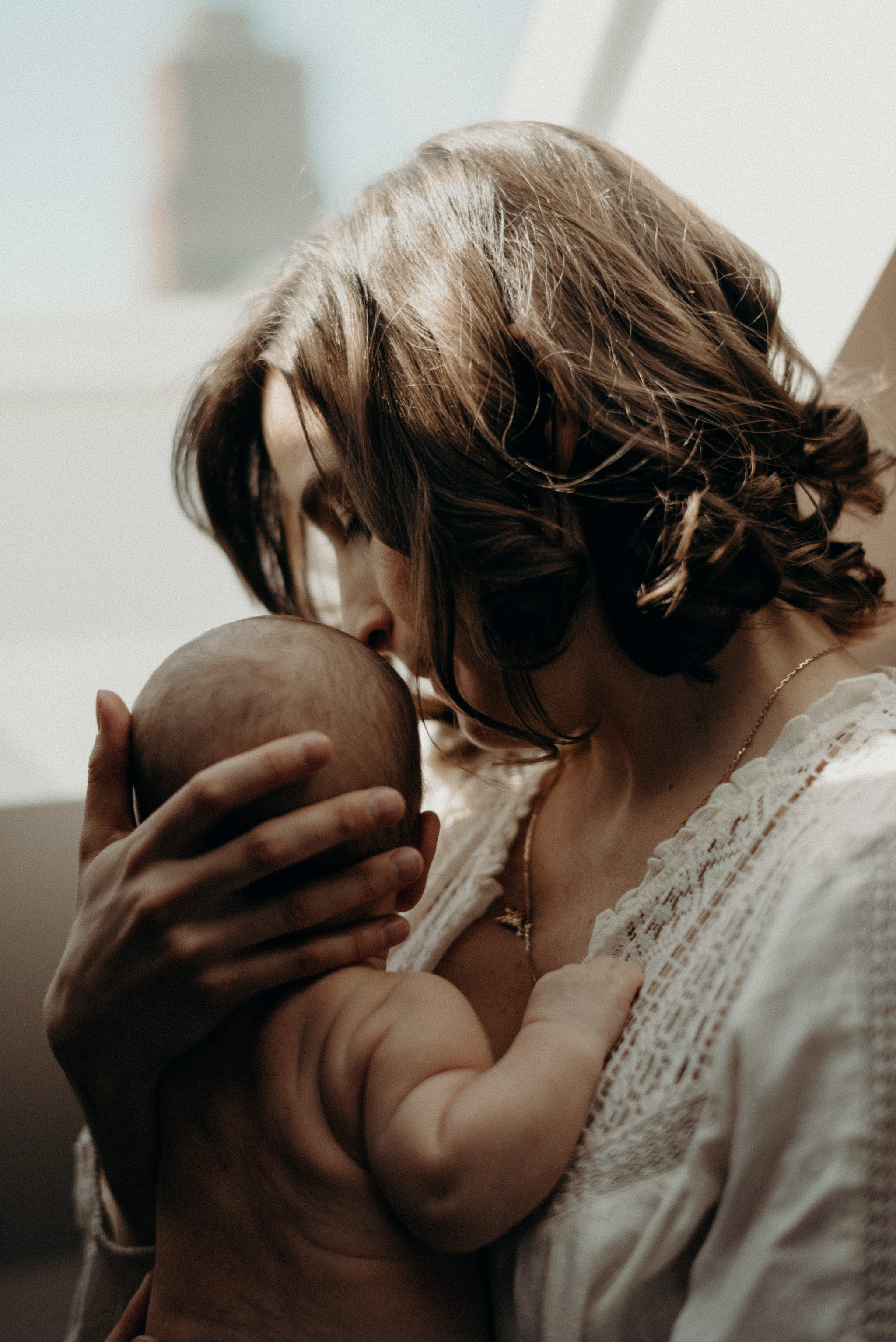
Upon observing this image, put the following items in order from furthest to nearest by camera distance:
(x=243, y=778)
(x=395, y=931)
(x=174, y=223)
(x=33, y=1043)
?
(x=174, y=223) < (x=33, y=1043) < (x=395, y=931) < (x=243, y=778)

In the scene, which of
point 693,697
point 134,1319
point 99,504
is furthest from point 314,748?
point 99,504

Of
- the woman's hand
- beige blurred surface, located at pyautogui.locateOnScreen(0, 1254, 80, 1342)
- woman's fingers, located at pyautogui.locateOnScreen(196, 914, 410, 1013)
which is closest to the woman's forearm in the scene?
the woman's hand

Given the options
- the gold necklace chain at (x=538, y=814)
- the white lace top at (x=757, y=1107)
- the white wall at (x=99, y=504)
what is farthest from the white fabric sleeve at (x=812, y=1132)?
the white wall at (x=99, y=504)

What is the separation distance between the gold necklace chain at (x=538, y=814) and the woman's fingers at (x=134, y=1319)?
42 centimetres

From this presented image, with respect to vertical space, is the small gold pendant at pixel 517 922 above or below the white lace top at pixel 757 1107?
below

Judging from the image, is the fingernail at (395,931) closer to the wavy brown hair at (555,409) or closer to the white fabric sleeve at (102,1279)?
the wavy brown hair at (555,409)

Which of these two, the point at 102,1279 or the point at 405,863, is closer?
the point at 405,863

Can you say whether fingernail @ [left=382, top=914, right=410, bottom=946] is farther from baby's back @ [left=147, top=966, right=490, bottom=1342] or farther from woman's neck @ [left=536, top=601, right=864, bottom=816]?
woman's neck @ [left=536, top=601, right=864, bottom=816]

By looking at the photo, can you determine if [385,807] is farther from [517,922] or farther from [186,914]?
[517,922]

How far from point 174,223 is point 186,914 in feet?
4.09

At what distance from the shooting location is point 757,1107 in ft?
1.77

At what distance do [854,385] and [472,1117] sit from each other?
0.92 m

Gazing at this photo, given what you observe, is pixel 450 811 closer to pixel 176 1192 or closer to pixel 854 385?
pixel 176 1192

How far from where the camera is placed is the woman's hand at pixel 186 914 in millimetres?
655
